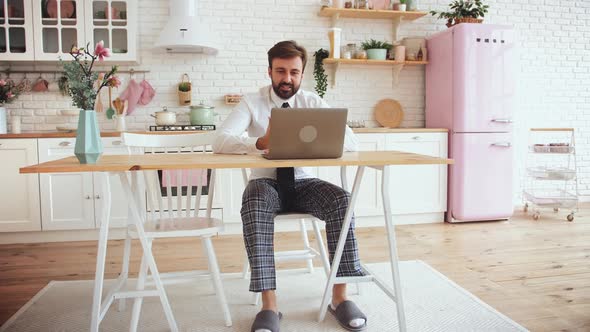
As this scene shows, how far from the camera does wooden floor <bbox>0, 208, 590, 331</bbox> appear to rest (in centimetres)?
221

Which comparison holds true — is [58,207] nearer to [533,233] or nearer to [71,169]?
[71,169]

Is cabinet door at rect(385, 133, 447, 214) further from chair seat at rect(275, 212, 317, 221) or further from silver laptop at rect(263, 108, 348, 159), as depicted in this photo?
silver laptop at rect(263, 108, 348, 159)

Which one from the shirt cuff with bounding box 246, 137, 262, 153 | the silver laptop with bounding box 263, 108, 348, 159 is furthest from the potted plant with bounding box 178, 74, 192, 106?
the silver laptop with bounding box 263, 108, 348, 159

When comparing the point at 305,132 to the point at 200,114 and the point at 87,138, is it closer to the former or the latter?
the point at 87,138

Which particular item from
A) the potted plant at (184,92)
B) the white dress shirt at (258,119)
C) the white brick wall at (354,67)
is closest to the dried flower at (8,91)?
the white brick wall at (354,67)

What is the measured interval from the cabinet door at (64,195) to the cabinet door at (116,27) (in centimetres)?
88

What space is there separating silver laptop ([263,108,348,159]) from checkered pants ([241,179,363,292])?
0.34 m

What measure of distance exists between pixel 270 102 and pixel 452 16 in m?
2.64

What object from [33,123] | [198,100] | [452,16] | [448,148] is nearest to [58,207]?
[33,123]

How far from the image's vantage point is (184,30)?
3762 mm

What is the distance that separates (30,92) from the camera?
403cm

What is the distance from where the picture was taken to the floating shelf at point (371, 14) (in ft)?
13.8

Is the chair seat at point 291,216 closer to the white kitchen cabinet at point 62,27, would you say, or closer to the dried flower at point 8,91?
the white kitchen cabinet at point 62,27

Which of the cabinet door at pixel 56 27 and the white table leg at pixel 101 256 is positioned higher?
the cabinet door at pixel 56 27
